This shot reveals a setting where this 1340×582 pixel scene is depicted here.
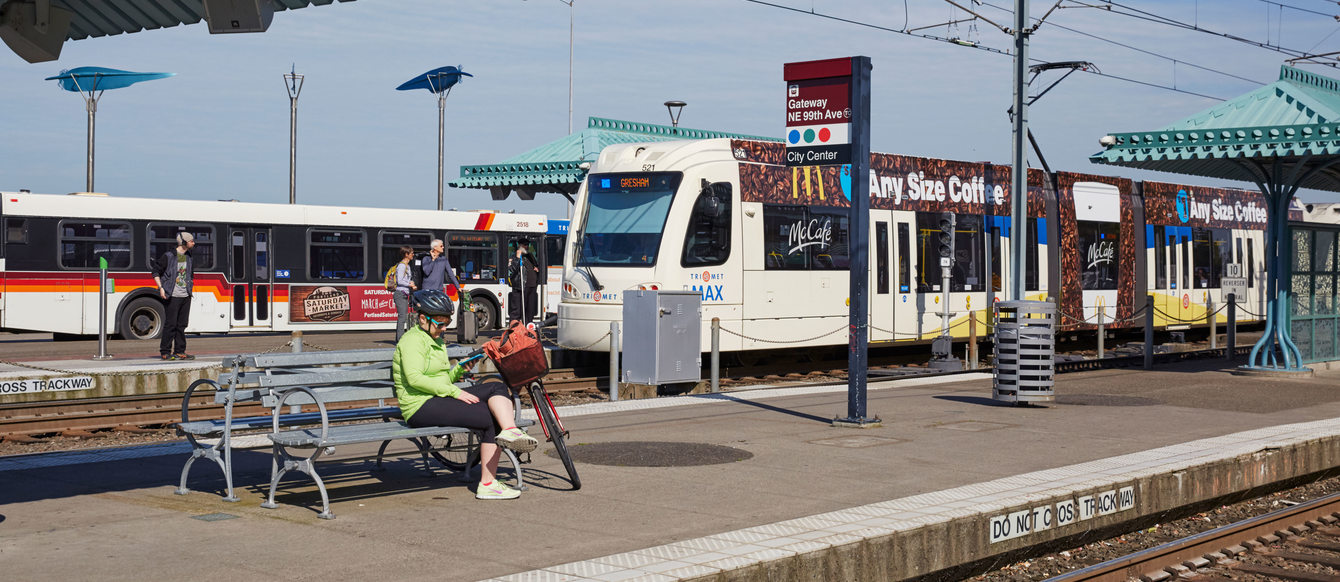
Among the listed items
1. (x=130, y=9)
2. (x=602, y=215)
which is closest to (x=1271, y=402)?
(x=602, y=215)

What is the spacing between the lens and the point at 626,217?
59.8 feet

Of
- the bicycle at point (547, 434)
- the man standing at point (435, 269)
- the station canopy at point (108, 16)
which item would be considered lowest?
the bicycle at point (547, 434)

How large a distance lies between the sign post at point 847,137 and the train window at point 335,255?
16.8 m

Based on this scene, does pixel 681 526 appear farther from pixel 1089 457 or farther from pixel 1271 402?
pixel 1271 402

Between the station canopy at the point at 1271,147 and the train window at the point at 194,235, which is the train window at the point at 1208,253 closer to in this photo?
the station canopy at the point at 1271,147

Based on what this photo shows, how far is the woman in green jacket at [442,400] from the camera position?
328 inches

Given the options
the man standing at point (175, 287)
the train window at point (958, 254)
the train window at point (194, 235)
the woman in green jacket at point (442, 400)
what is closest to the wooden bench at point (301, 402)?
the woman in green jacket at point (442, 400)

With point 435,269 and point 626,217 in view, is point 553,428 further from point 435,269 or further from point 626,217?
point 435,269

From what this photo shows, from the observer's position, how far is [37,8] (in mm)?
7035

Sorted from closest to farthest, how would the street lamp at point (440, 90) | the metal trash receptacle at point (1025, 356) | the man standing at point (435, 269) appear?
the metal trash receptacle at point (1025, 356), the man standing at point (435, 269), the street lamp at point (440, 90)

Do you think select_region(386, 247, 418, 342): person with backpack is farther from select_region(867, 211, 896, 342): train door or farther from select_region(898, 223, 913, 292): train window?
select_region(898, 223, 913, 292): train window

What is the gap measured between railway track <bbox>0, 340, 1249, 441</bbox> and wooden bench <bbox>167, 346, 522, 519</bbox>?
492 centimetres

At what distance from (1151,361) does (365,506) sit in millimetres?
16216

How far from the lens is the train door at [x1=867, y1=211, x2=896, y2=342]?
2089 cm
